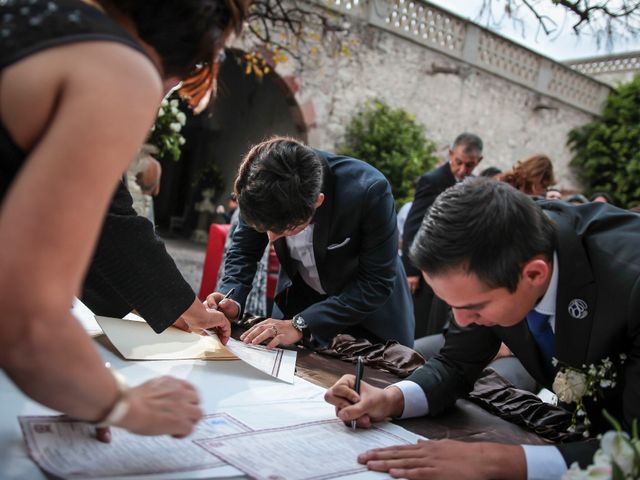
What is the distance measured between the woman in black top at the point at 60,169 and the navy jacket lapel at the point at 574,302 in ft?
3.51

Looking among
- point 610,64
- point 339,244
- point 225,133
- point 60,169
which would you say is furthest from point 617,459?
point 610,64

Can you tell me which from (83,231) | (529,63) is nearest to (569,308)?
A: (83,231)

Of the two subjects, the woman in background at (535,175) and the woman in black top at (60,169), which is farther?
the woman in background at (535,175)

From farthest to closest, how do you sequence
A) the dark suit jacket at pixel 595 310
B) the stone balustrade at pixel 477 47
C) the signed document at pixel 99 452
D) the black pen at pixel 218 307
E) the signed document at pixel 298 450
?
the stone balustrade at pixel 477 47 → the black pen at pixel 218 307 → the dark suit jacket at pixel 595 310 → the signed document at pixel 298 450 → the signed document at pixel 99 452

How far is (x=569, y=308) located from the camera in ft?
4.87

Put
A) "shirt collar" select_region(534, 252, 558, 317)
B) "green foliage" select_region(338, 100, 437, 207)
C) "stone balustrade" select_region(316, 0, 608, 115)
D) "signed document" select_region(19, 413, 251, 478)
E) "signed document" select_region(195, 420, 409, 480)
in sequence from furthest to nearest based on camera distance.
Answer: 1. "stone balustrade" select_region(316, 0, 608, 115)
2. "green foliage" select_region(338, 100, 437, 207)
3. "shirt collar" select_region(534, 252, 558, 317)
4. "signed document" select_region(195, 420, 409, 480)
5. "signed document" select_region(19, 413, 251, 478)

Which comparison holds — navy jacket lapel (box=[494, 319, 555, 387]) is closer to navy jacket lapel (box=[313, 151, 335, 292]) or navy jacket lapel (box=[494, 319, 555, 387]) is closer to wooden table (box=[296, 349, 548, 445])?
wooden table (box=[296, 349, 548, 445])

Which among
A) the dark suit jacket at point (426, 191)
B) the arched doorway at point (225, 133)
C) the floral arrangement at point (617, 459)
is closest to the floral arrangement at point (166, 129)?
the dark suit jacket at point (426, 191)

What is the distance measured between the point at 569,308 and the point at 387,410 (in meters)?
0.53

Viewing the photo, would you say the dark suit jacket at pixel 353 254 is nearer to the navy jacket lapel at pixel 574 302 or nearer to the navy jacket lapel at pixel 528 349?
the navy jacket lapel at pixel 528 349

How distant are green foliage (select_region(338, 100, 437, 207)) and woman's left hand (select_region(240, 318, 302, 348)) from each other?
7818 millimetres

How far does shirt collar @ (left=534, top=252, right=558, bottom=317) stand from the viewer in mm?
1539

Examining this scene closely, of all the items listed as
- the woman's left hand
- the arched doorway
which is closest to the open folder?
the woman's left hand

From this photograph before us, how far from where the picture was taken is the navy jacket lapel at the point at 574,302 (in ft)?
4.83
